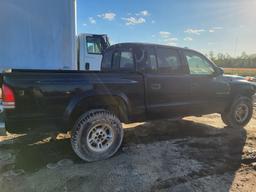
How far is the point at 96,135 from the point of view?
4184 millimetres

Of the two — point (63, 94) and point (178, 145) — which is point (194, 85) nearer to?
point (178, 145)

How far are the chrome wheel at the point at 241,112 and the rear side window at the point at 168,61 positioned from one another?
200cm

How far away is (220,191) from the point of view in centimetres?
325

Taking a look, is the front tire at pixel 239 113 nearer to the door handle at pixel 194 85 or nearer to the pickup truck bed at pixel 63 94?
the door handle at pixel 194 85

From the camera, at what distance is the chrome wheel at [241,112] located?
6.03m

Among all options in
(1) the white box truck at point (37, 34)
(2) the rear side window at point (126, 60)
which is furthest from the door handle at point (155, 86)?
(1) the white box truck at point (37, 34)

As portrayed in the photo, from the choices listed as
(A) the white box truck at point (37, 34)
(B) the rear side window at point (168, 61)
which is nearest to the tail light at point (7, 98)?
(B) the rear side window at point (168, 61)

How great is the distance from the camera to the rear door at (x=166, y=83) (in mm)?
4582

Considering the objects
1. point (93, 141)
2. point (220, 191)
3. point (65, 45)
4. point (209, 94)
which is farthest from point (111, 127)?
point (65, 45)

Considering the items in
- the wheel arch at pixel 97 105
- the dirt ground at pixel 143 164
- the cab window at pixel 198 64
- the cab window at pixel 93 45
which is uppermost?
the cab window at pixel 93 45

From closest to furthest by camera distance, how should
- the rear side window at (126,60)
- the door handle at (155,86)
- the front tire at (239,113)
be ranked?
the door handle at (155,86) → the rear side window at (126,60) → the front tire at (239,113)

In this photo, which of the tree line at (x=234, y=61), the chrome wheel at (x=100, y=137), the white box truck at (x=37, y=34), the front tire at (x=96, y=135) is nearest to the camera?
the front tire at (x=96, y=135)

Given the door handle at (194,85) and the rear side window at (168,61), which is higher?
the rear side window at (168,61)

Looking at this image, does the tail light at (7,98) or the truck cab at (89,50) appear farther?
the truck cab at (89,50)
